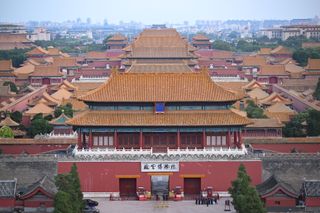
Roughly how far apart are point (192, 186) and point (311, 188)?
573cm

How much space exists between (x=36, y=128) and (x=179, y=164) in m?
14.4

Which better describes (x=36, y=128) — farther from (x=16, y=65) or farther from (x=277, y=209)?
(x=16, y=65)

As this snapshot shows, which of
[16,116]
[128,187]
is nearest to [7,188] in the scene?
[128,187]

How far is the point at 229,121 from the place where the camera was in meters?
33.3

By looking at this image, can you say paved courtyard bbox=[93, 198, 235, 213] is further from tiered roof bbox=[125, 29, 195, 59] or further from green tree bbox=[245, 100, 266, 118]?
tiered roof bbox=[125, 29, 195, 59]

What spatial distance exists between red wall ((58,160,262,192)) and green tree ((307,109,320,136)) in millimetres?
11499

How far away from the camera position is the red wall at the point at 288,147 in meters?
38.7

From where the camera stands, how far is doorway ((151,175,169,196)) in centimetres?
3303

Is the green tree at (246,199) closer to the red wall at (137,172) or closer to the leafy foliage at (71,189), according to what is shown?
the red wall at (137,172)

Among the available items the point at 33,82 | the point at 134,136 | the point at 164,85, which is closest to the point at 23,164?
the point at 134,136

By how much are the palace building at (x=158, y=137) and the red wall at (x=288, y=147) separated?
4351mm

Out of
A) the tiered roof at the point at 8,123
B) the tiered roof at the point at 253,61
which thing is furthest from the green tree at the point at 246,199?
the tiered roof at the point at 253,61

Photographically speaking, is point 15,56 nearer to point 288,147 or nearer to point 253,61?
point 253,61

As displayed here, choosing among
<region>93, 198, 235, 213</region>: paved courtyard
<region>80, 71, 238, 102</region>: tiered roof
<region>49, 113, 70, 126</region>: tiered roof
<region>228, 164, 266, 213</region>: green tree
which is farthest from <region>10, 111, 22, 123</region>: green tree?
<region>228, 164, 266, 213</region>: green tree
